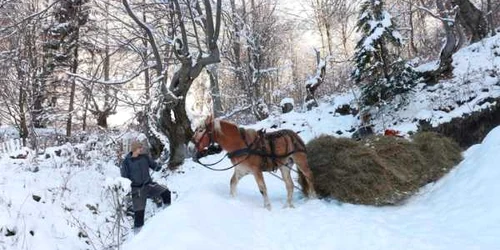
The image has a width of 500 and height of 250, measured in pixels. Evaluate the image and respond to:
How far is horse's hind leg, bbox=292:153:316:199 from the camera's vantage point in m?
7.86

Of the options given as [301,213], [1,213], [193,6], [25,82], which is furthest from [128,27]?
[301,213]

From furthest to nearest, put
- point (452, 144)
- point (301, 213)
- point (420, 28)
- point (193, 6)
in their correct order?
point (420, 28)
point (193, 6)
point (452, 144)
point (301, 213)

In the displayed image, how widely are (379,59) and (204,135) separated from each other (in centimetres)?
809

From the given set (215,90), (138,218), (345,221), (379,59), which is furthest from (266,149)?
(215,90)

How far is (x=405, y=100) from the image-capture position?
45.2 ft

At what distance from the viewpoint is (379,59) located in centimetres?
1374

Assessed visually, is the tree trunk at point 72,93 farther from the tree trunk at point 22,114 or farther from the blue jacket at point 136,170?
the blue jacket at point 136,170

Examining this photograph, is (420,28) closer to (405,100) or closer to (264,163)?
(405,100)

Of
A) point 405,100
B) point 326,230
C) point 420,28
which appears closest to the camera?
point 326,230

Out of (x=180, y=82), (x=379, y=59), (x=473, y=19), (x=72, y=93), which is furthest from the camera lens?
(x=72, y=93)

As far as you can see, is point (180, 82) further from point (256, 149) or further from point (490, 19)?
point (490, 19)

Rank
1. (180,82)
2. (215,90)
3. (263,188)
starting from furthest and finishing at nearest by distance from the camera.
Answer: (215,90), (180,82), (263,188)

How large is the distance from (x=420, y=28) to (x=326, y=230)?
2715 cm

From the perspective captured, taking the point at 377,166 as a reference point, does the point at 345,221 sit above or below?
below
